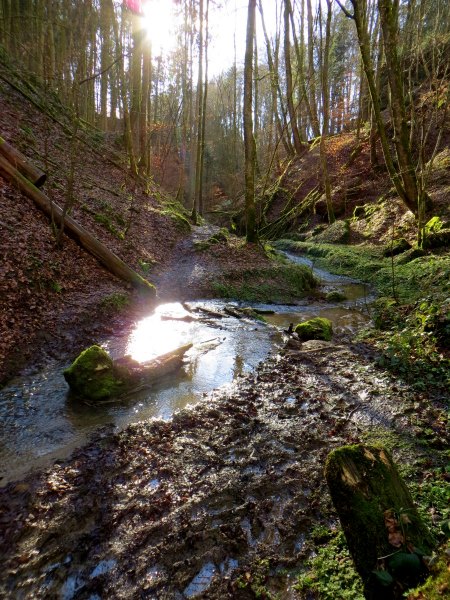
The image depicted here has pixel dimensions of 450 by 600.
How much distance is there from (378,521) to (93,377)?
3.92 meters

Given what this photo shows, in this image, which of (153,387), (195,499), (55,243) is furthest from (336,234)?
(195,499)

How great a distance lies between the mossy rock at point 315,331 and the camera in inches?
294

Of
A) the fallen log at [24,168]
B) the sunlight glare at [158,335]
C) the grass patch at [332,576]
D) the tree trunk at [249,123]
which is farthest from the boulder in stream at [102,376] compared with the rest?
the tree trunk at [249,123]

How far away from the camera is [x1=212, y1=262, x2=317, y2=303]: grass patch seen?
10.9m

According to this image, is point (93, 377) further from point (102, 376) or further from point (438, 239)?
point (438, 239)

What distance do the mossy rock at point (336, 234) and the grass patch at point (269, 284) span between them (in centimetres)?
657

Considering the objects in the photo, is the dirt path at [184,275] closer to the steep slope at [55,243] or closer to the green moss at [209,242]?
the green moss at [209,242]

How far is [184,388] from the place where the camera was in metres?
5.59

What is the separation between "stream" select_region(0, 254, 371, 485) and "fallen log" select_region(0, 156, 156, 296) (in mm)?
1428

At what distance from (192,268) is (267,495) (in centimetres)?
919

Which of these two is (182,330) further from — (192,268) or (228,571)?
(228,571)

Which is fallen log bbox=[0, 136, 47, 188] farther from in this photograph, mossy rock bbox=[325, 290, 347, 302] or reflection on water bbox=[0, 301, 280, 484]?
mossy rock bbox=[325, 290, 347, 302]

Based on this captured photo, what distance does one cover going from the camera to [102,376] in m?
5.16

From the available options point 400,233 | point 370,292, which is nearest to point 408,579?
point 370,292
